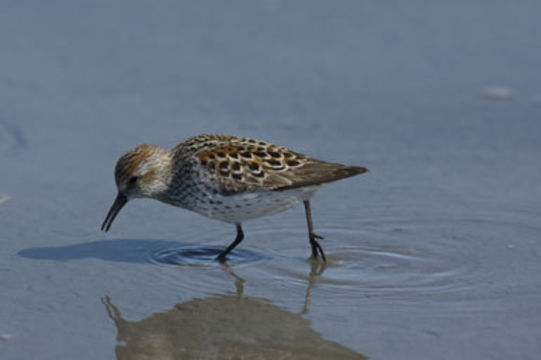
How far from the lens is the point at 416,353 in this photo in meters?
5.55

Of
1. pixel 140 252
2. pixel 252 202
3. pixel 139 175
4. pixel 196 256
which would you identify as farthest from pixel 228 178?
pixel 140 252

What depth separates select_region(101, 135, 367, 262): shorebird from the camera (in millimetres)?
7219

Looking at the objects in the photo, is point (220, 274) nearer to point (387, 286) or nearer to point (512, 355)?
point (387, 286)

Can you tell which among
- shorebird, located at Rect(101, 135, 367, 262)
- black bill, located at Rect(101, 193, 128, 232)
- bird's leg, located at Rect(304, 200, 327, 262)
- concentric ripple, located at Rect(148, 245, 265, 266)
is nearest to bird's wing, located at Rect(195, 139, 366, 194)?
shorebird, located at Rect(101, 135, 367, 262)

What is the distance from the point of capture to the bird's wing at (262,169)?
23.5 feet

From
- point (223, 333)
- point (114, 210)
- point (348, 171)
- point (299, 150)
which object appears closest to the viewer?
point (223, 333)

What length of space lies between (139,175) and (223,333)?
6.57ft

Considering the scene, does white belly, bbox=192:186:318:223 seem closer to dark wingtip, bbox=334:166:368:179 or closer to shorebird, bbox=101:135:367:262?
shorebird, bbox=101:135:367:262

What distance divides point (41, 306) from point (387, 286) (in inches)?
90.5

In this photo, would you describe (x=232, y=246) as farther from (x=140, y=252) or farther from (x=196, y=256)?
(x=140, y=252)

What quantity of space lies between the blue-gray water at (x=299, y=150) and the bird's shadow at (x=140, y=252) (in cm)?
2

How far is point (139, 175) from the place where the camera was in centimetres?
751

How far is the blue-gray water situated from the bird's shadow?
2 cm

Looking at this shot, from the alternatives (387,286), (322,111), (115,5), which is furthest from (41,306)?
(115,5)
